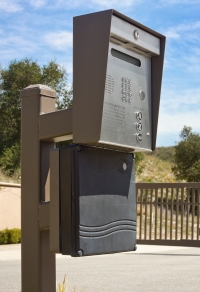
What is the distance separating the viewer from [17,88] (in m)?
28.9

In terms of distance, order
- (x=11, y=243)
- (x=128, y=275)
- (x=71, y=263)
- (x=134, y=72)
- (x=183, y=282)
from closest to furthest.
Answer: (x=134, y=72)
(x=183, y=282)
(x=128, y=275)
(x=71, y=263)
(x=11, y=243)

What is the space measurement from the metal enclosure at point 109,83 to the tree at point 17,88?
24572 millimetres

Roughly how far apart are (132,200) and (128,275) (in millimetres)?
4077

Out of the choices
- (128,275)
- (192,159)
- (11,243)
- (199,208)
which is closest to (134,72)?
(128,275)

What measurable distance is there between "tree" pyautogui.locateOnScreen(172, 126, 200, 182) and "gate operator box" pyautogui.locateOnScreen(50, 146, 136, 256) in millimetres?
31552

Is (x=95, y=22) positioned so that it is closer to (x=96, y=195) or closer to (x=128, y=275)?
(x=96, y=195)

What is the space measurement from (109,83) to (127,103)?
0.20 m

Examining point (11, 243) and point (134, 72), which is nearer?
point (134, 72)

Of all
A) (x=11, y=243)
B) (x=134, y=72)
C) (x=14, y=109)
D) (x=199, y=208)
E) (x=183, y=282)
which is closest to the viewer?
(x=134, y=72)

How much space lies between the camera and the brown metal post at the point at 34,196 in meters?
2.90

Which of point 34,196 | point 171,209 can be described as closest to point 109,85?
point 34,196

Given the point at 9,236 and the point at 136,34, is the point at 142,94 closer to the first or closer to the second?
the point at 136,34

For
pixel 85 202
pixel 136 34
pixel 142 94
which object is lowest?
pixel 85 202

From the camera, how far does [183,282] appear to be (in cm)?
620
